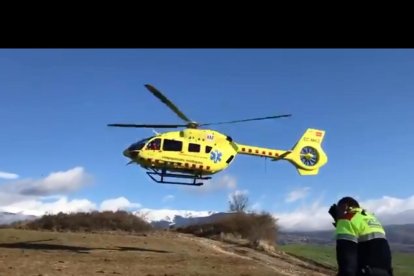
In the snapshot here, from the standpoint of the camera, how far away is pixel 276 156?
1297 inches

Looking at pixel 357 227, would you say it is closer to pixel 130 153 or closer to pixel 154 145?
pixel 154 145

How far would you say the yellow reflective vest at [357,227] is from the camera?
661cm

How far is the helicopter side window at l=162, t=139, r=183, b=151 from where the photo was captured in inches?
1118

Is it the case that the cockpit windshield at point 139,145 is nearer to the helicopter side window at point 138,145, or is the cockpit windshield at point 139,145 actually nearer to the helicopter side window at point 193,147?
the helicopter side window at point 138,145

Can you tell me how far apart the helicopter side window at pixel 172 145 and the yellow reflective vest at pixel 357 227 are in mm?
21983

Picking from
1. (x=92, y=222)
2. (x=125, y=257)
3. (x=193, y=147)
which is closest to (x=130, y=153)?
(x=193, y=147)

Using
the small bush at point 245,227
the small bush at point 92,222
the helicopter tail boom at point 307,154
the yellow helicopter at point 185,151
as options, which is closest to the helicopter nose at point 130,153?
the yellow helicopter at point 185,151

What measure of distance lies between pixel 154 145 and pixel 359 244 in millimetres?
22075

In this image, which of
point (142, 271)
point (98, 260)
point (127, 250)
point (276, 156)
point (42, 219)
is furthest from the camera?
point (42, 219)

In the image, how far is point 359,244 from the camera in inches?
263
